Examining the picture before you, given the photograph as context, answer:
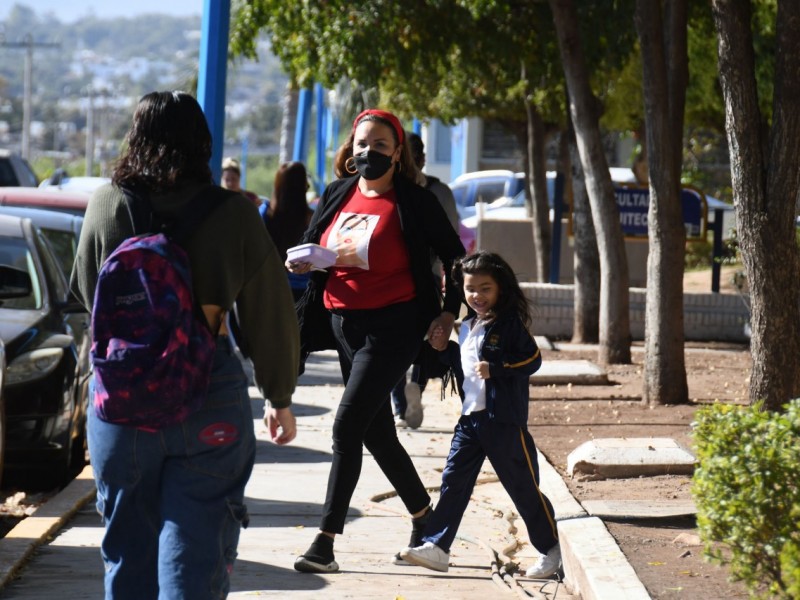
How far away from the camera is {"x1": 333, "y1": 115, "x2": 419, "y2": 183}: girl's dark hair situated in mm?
5883

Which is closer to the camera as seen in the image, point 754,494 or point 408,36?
point 754,494

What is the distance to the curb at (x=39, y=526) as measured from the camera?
5.84 metres

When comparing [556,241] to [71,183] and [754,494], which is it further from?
[754,494]

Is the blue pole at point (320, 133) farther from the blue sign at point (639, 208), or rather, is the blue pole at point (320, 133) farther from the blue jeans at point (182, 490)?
the blue jeans at point (182, 490)

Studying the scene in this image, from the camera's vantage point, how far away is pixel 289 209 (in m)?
9.46

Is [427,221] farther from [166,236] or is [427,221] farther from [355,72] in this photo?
[355,72]

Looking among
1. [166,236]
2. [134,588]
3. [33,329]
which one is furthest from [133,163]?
[33,329]

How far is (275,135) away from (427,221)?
16776cm

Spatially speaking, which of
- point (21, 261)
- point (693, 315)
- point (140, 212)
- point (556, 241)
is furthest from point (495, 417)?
point (556, 241)

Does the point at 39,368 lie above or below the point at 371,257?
below

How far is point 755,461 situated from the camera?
4.04 m

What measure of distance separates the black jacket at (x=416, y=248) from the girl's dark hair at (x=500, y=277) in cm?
10

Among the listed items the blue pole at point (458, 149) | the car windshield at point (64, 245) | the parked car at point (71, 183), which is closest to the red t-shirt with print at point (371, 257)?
the car windshield at point (64, 245)

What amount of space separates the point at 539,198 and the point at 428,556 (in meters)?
14.2
